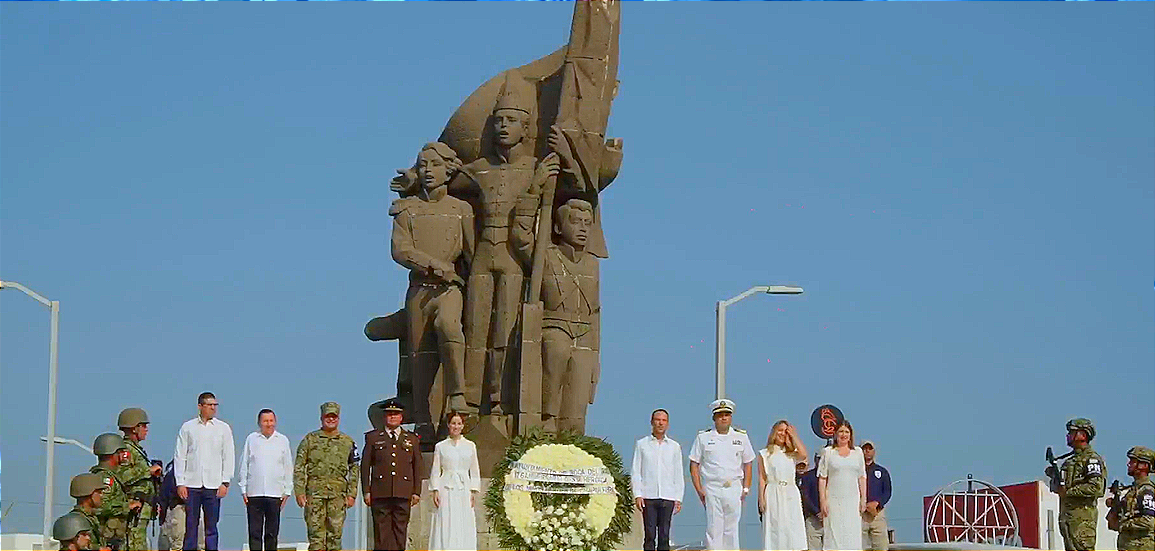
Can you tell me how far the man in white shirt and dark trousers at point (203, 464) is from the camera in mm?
21344

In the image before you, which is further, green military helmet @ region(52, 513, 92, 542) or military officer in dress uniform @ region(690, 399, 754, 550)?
military officer in dress uniform @ region(690, 399, 754, 550)

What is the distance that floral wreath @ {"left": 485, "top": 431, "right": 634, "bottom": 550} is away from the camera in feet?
72.8

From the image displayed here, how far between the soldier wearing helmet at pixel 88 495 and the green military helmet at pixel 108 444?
541mm

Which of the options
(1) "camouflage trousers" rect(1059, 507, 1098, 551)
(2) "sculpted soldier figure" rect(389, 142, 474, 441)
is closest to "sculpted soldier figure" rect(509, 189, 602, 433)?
(2) "sculpted soldier figure" rect(389, 142, 474, 441)

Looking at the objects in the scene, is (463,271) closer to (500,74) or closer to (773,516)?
(500,74)

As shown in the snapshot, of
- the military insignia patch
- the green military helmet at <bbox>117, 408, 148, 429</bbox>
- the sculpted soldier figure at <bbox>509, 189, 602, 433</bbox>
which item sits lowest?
the military insignia patch

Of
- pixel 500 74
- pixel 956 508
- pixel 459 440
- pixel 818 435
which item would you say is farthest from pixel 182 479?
pixel 956 508

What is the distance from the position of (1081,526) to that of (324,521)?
7918mm

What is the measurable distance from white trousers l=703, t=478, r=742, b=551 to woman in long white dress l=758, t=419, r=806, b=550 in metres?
0.49

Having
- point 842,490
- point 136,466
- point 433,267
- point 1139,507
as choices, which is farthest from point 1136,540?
point 136,466

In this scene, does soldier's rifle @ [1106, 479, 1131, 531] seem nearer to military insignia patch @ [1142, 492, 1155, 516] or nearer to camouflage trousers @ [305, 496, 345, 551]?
military insignia patch @ [1142, 492, 1155, 516]

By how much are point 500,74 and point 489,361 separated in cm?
375

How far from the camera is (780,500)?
2139cm

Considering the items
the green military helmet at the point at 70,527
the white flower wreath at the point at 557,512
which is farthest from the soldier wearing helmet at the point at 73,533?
the white flower wreath at the point at 557,512
